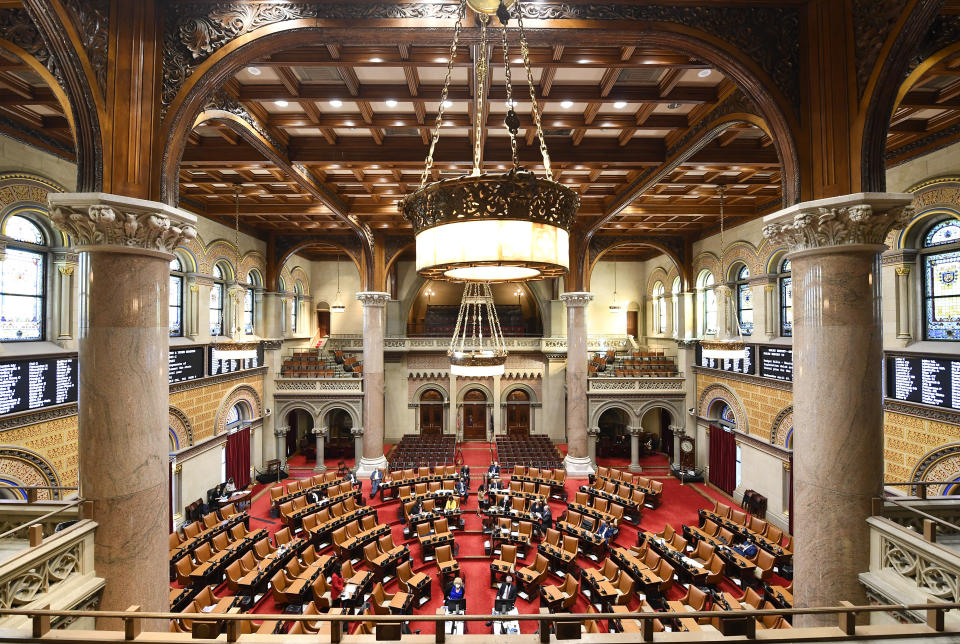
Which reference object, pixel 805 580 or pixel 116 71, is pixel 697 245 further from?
pixel 116 71

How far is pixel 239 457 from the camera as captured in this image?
14.1 m

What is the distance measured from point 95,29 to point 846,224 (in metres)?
7.65

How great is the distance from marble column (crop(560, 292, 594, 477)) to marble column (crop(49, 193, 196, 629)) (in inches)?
459

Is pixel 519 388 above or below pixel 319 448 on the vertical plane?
above

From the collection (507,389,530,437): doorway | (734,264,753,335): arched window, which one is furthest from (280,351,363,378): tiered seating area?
(734,264,753,335): arched window

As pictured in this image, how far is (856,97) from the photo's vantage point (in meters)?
4.32

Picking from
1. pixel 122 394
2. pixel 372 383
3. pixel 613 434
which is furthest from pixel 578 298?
pixel 122 394

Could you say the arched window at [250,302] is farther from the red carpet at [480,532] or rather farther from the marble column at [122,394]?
the marble column at [122,394]

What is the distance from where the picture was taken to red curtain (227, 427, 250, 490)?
45.0ft

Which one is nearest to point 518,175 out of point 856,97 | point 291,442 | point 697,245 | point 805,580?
point 856,97

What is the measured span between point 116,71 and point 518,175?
4788 mm

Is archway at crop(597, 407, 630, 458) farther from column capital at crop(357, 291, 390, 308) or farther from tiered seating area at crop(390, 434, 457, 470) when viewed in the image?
column capital at crop(357, 291, 390, 308)

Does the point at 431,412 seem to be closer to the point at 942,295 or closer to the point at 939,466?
the point at 939,466

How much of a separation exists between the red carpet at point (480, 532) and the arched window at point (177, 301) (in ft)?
18.7
